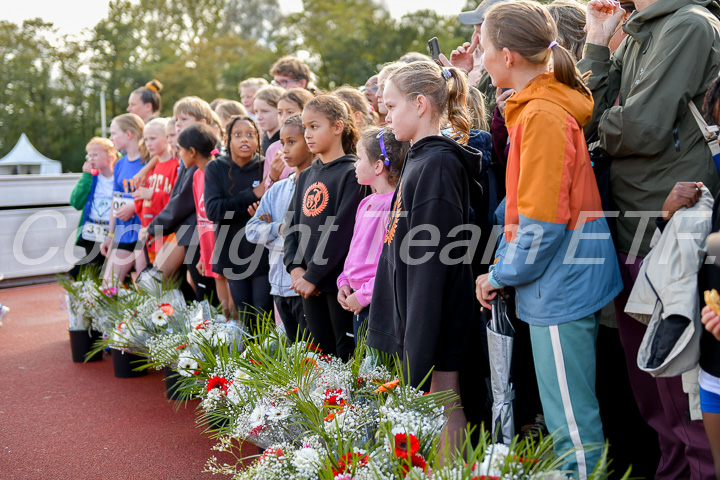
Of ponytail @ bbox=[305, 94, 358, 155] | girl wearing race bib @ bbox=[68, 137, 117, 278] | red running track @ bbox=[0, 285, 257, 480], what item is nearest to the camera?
red running track @ bbox=[0, 285, 257, 480]

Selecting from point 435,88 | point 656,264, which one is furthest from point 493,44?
point 656,264

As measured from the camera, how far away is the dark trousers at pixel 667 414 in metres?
2.70

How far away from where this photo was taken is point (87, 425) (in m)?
4.73

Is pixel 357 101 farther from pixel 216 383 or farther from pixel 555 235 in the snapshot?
pixel 555 235

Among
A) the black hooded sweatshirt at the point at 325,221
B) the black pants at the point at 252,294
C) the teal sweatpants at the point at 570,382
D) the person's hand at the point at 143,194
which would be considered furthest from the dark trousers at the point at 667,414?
the person's hand at the point at 143,194

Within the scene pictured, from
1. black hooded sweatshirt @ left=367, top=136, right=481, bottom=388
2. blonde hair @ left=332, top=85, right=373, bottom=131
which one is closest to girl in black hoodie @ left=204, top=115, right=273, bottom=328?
blonde hair @ left=332, top=85, right=373, bottom=131

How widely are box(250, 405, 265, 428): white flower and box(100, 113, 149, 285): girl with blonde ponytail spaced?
351 centimetres

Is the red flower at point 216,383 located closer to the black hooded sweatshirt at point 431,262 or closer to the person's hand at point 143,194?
the black hooded sweatshirt at point 431,262

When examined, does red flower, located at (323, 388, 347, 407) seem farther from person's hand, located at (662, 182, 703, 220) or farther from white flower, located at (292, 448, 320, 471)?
person's hand, located at (662, 182, 703, 220)

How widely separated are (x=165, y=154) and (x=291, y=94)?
220 centimetres

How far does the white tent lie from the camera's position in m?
19.9

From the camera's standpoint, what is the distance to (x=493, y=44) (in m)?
2.85

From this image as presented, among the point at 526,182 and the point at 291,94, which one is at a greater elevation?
the point at 291,94

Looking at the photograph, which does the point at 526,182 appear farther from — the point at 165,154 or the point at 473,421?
the point at 165,154
